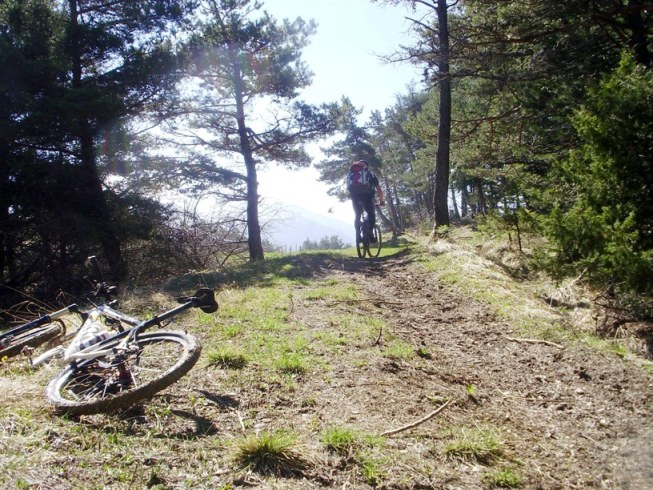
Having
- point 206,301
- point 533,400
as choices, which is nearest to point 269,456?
point 206,301

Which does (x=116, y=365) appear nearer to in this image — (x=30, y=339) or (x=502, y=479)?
(x=30, y=339)

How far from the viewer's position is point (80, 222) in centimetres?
1140

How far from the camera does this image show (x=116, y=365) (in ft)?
10.8

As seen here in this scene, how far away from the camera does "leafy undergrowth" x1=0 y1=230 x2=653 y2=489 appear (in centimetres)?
260

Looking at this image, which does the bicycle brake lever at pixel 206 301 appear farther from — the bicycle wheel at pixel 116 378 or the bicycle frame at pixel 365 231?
the bicycle frame at pixel 365 231

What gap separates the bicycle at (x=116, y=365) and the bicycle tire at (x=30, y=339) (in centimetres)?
73

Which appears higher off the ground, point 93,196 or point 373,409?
point 93,196

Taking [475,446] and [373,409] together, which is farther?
[373,409]

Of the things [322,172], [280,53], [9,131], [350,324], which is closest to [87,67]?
Result: [9,131]

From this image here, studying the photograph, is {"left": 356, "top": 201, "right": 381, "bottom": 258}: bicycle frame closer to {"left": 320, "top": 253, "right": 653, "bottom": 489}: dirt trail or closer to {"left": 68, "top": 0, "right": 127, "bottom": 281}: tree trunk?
{"left": 320, "top": 253, "right": 653, "bottom": 489}: dirt trail

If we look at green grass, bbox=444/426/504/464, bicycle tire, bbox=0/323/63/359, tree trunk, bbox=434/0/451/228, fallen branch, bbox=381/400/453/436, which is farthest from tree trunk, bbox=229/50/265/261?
green grass, bbox=444/426/504/464

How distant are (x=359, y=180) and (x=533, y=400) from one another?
7.16 meters

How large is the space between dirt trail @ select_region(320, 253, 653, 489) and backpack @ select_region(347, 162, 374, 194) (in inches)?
198

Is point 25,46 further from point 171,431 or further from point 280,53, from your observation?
point 171,431
